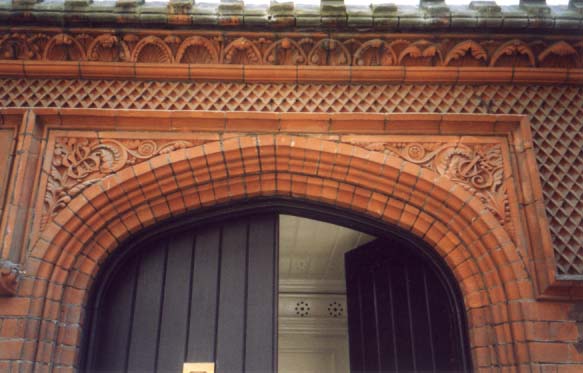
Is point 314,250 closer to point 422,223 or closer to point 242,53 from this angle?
point 422,223

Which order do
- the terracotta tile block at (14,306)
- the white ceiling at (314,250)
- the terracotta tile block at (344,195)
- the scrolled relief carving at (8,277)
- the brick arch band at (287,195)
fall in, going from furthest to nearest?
1. the white ceiling at (314,250)
2. the terracotta tile block at (344,195)
3. the brick arch band at (287,195)
4. the terracotta tile block at (14,306)
5. the scrolled relief carving at (8,277)


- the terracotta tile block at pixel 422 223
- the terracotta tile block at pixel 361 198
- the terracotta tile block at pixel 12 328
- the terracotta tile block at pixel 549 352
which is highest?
the terracotta tile block at pixel 361 198

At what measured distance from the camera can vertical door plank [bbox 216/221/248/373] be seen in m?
3.28

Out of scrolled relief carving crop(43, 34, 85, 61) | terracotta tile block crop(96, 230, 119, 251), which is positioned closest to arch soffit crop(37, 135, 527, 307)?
terracotta tile block crop(96, 230, 119, 251)

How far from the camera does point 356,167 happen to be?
11.2 ft

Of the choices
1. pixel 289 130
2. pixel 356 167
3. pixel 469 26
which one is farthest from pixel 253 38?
pixel 469 26

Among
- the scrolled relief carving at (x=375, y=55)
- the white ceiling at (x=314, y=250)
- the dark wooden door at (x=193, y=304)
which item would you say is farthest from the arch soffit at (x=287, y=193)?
the white ceiling at (x=314, y=250)

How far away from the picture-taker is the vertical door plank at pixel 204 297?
130 inches

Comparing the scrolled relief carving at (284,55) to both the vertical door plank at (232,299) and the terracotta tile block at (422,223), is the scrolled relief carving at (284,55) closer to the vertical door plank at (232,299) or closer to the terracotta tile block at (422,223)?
the vertical door plank at (232,299)

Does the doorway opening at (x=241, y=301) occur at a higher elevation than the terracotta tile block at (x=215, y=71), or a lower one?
lower

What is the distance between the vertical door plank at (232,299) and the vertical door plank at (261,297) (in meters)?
0.04

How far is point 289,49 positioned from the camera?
11.7ft

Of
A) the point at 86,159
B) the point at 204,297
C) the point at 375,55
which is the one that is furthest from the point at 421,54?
the point at 86,159

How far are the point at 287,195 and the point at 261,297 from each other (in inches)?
26.5
